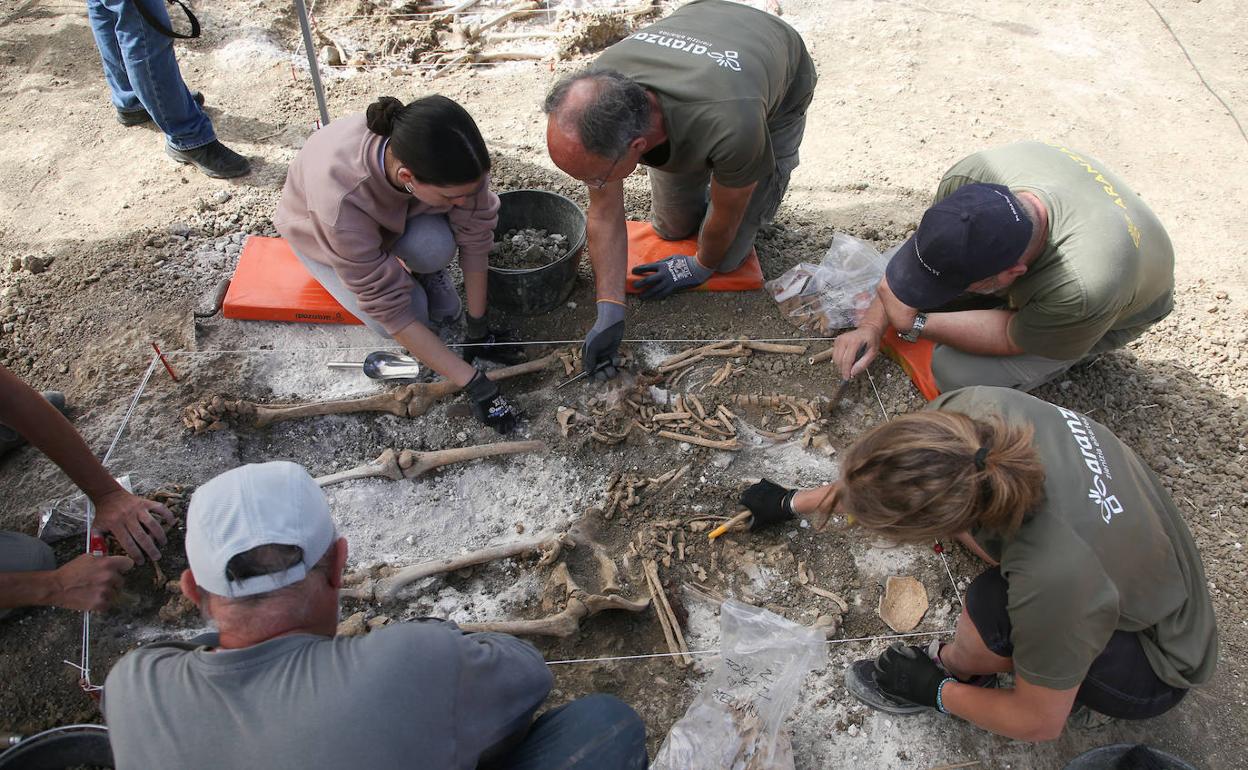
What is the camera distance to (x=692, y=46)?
354 cm

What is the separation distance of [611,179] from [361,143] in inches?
42.1

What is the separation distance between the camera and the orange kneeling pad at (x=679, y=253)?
14.3ft

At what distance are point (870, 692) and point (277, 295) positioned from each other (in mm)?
3552

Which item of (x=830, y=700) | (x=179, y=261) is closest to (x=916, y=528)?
(x=830, y=700)

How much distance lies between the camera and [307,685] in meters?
1.60

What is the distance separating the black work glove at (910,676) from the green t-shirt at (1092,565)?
0.51 metres

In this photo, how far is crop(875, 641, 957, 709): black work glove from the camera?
2.75 meters

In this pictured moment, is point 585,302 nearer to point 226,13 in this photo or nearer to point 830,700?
point 830,700

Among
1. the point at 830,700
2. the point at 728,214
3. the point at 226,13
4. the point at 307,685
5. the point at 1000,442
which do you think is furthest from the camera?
the point at 226,13

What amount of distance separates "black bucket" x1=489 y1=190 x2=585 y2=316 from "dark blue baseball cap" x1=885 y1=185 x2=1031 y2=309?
178 centimetres

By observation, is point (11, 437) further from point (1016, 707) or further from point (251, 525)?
point (1016, 707)

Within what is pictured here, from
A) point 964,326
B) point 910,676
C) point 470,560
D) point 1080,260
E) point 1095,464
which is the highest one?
point 1080,260

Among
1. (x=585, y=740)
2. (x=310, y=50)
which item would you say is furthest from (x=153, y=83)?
(x=585, y=740)

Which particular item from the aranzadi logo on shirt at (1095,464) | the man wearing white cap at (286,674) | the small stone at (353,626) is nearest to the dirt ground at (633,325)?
the small stone at (353,626)
